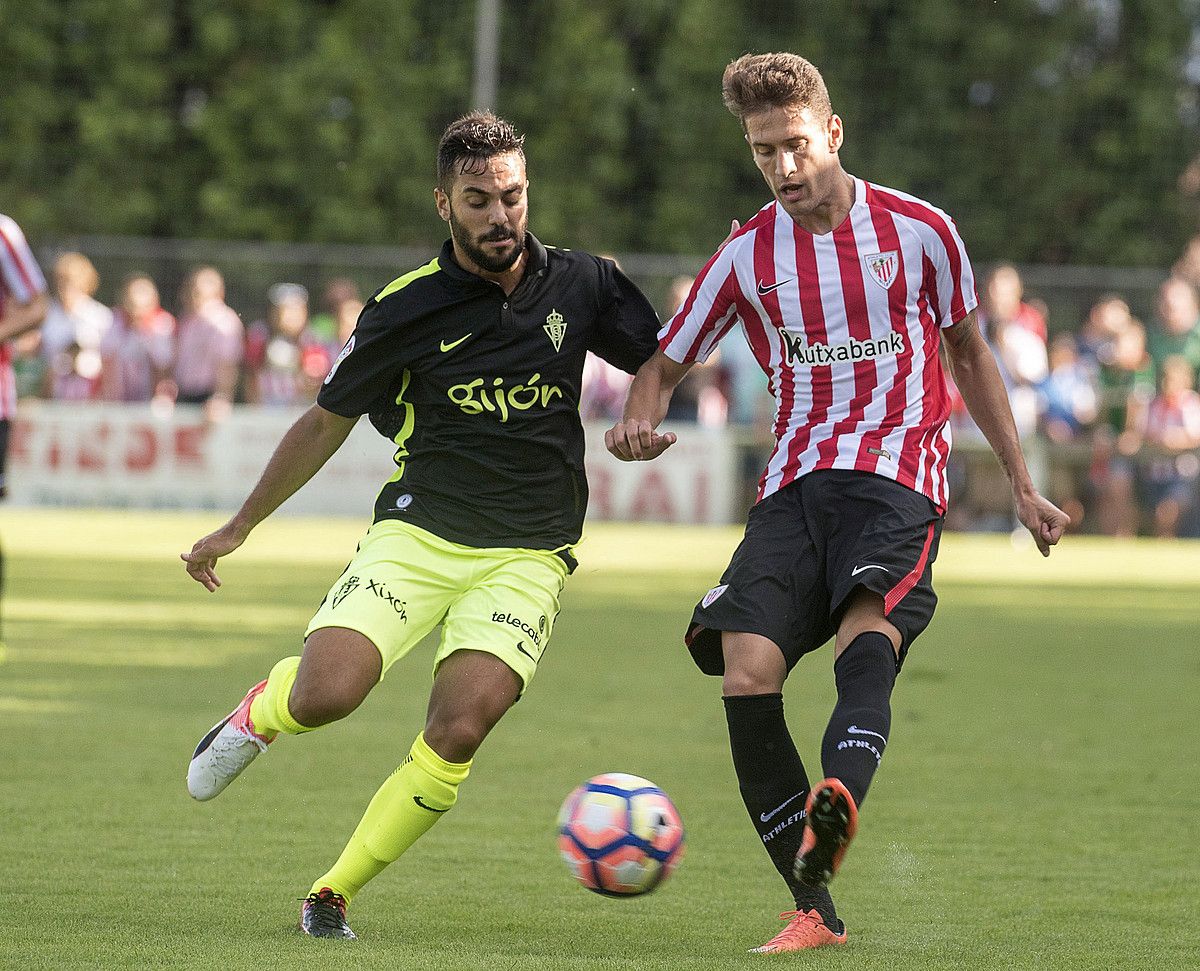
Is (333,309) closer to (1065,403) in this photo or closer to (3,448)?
(1065,403)

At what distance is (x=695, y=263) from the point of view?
21.9m

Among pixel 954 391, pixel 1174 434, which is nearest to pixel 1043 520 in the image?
pixel 954 391

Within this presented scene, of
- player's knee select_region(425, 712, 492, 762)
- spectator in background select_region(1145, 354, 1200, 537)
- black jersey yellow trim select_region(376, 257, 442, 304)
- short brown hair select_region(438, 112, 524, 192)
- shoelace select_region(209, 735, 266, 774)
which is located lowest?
spectator in background select_region(1145, 354, 1200, 537)

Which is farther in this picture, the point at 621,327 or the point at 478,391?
the point at 621,327

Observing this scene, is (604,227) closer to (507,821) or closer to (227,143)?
(227,143)

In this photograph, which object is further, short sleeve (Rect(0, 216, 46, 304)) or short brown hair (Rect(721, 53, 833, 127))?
short sleeve (Rect(0, 216, 46, 304))

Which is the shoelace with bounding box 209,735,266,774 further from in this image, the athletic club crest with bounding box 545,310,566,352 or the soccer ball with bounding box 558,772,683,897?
the athletic club crest with bounding box 545,310,566,352

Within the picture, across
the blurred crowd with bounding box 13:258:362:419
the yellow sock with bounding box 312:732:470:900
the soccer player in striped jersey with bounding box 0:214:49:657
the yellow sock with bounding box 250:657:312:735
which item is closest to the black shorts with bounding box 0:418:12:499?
the soccer player in striped jersey with bounding box 0:214:49:657

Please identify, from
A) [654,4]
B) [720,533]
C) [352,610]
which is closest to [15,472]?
[720,533]

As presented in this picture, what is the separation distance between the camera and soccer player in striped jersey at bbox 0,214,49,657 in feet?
29.6

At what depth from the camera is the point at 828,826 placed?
4.06m

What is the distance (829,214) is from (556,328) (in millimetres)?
738

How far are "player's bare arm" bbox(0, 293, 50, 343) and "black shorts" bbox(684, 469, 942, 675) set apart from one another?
5.12 metres

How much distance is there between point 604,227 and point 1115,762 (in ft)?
59.2
